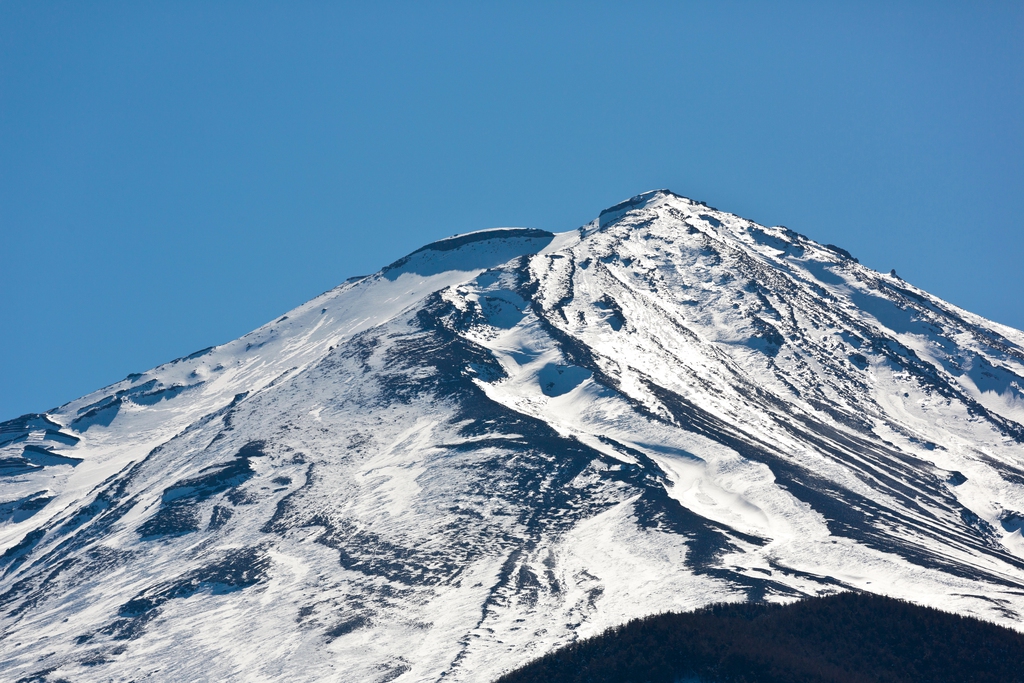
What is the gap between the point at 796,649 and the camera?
78875 mm

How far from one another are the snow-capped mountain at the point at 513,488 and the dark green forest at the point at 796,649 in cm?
917

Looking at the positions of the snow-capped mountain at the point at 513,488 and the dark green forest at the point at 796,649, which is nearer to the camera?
the dark green forest at the point at 796,649

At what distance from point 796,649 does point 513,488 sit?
5125 centimetres

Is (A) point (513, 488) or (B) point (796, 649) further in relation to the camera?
(A) point (513, 488)

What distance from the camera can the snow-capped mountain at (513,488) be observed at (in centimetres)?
10138

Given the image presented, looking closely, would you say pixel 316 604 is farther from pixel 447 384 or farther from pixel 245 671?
pixel 447 384

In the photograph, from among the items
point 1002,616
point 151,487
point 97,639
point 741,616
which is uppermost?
point 151,487

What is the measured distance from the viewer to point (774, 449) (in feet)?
447

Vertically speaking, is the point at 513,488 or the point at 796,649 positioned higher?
the point at 513,488

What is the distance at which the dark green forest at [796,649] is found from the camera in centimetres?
7438

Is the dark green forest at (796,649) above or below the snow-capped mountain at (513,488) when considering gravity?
below

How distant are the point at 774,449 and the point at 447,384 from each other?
47.9 m

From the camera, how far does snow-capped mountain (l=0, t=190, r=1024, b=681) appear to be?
101 metres

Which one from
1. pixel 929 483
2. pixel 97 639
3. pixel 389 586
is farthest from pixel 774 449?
pixel 97 639
